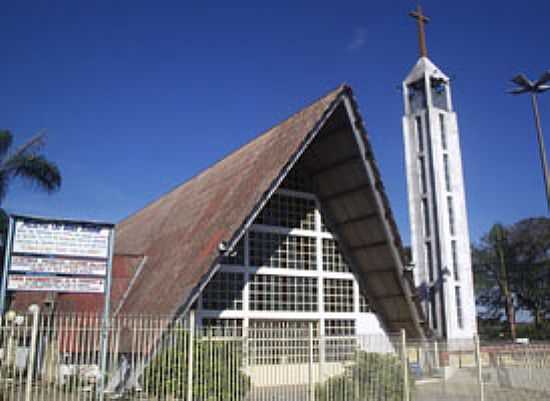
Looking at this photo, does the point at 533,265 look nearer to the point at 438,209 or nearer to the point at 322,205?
the point at 438,209

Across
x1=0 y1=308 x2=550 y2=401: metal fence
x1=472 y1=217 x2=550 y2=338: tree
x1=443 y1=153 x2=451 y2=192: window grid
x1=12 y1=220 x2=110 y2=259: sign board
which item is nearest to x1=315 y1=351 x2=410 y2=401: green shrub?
x1=0 y1=308 x2=550 y2=401: metal fence

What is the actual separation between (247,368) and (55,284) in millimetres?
4540

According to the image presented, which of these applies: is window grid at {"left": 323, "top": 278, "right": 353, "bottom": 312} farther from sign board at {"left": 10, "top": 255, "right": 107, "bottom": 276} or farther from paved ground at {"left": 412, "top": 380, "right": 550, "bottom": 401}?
sign board at {"left": 10, "top": 255, "right": 107, "bottom": 276}

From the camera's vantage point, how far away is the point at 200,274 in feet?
46.8

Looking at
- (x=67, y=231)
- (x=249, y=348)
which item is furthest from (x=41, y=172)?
(x=249, y=348)

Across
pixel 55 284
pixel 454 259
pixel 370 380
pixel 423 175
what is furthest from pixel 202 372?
pixel 423 175

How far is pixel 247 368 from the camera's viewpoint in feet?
37.7

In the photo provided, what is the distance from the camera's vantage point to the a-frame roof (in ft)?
49.8

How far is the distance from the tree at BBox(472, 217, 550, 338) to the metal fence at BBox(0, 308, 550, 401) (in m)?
38.4

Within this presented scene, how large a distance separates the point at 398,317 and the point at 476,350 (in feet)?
23.2

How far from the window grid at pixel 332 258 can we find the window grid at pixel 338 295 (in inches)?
16.6

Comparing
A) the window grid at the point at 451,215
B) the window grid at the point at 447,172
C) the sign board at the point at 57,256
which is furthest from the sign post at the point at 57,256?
the window grid at the point at 447,172

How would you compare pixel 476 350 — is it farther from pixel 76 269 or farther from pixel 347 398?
pixel 76 269

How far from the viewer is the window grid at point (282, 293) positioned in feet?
61.0
